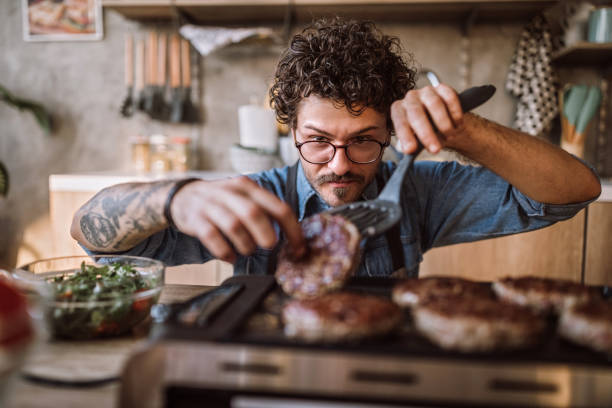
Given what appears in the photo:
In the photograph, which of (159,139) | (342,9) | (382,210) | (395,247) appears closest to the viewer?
(382,210)

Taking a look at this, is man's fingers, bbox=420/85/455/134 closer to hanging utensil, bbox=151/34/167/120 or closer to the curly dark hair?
the curly dark hair

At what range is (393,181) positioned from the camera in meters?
0.86

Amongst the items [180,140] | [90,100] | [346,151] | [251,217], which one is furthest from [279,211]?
[90,100]

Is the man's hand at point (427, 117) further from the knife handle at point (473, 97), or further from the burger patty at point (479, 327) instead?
the burger patty at point (479, 327)

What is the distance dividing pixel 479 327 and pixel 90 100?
9.82 feet

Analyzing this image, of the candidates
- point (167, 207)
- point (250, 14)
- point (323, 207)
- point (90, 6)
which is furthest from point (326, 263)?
point (90, 6)

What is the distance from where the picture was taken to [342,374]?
508mm

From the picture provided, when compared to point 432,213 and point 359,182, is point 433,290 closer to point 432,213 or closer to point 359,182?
point 359,182

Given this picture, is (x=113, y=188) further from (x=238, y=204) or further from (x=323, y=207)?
(x=323, y=207)

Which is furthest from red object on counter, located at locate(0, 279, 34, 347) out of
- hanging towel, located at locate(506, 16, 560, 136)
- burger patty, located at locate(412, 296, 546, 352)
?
hanging towel, located at locate(506, 16, 560, 136)

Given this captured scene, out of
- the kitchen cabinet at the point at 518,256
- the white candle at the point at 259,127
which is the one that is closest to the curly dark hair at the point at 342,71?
the white candle at the point at 259,127

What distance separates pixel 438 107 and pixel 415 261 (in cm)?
61

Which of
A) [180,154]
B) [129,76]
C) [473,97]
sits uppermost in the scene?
[129,76]

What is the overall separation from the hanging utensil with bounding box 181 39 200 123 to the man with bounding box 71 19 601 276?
55.3 inches
